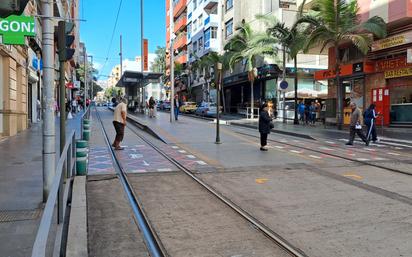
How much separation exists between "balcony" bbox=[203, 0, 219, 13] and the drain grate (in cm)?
5548

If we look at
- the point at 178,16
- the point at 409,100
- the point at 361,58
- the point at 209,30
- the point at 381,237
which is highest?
the point at 178,16

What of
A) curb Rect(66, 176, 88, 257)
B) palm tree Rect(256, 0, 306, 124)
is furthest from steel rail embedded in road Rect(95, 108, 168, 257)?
palm tree Rect(256, 0, 306, 124)

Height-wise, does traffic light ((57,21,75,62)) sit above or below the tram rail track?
above

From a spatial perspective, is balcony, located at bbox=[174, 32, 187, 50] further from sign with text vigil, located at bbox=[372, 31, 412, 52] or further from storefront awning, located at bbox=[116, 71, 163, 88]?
sign with text vigil, located at bbox=[372, 31, 412, 52]

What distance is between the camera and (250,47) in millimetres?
33562

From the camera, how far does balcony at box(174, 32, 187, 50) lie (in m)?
77.8

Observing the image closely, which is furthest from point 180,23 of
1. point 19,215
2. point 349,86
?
point 19,215

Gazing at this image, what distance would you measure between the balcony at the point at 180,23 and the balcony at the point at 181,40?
1202 millimetres

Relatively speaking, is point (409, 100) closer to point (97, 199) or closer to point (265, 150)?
point (265, 150)

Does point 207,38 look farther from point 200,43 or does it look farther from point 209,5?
point 200,43

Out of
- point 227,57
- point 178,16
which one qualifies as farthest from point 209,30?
point 178,16

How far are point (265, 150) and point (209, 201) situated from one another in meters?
7.59

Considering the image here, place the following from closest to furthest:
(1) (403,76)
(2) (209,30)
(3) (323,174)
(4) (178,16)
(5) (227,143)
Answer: (3) (323,174) → (5) (227,143) → (1) (403,76) → (2) (209,30) → (4) (178,16)

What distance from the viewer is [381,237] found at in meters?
5.92
